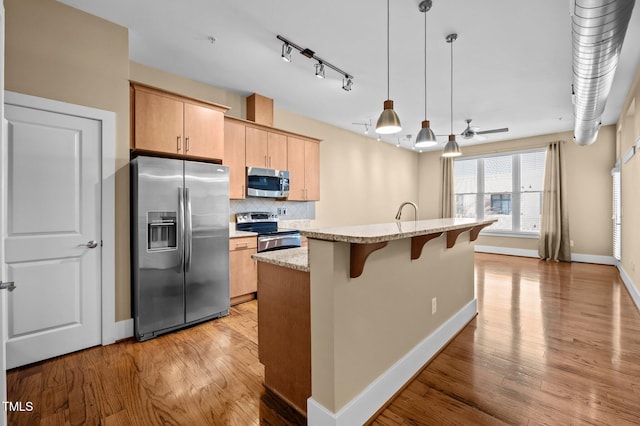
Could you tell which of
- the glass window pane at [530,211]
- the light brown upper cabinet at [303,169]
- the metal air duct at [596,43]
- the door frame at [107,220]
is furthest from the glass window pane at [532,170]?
the door frame at [107,220]

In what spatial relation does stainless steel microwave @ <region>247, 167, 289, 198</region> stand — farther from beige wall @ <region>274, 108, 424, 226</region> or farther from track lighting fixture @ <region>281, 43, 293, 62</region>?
track lighting fixture @ <region>281, 43, 293, 62</region>

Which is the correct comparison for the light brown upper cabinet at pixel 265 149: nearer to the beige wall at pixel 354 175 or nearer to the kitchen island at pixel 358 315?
the beige wall at pixel 354 175

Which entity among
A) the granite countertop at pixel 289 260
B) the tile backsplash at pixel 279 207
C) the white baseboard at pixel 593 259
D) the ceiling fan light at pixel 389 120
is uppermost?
the ceiling fan light at pixel 389 120

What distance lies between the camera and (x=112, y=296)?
272 cm

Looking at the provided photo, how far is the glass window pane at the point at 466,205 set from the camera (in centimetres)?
780

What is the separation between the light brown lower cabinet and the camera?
369 centimetres

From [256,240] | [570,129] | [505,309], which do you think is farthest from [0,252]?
[570,129]

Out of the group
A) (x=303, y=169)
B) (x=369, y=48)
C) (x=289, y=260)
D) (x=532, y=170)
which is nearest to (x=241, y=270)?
(x=303, y=169)

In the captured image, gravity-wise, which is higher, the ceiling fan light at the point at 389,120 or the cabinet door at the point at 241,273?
the ceiling fan light at the point at 389,120

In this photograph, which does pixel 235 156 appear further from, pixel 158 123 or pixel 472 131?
pixel 472 131

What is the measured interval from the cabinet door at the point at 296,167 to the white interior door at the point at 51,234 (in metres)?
2.61

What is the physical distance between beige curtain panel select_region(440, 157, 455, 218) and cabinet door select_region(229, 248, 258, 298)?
19.8ft

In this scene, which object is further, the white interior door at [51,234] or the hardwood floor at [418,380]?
the white interior door at [51,234]

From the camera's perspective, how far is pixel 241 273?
3771mm
